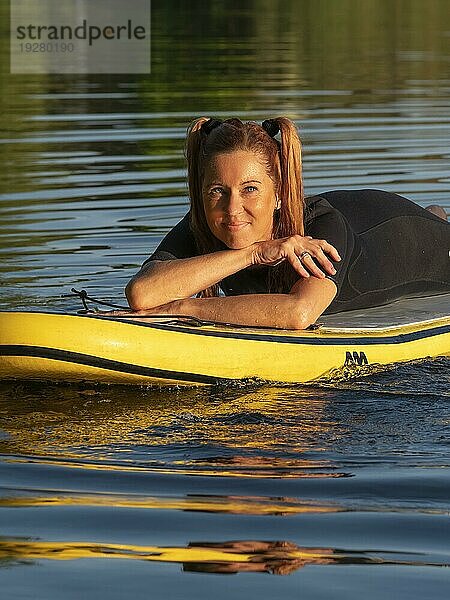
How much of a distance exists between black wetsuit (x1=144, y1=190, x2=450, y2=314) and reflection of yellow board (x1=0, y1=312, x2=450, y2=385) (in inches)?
11.8

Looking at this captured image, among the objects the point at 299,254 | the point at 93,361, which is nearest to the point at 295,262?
the point at 299,254

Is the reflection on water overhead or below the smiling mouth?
below

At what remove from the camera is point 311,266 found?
5832 millimetres

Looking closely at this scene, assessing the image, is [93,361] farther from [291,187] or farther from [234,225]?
[291,187]

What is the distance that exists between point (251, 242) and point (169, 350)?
57 cm

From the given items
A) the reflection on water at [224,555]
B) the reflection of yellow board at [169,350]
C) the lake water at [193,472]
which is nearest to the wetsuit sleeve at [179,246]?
the reflection of yellow board at [169,350]

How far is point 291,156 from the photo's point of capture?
5879 mm

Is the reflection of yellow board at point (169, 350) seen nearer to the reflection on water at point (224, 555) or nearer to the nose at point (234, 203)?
the nose at point (234, 203)

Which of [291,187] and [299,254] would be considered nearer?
[299,254]

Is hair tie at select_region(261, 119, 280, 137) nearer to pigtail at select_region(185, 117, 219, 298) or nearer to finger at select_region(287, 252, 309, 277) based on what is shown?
pigtail at select_region(185, 117, 219, 298)

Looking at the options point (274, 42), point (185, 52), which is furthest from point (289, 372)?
point (274, 42)

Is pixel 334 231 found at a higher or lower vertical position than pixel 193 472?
higher

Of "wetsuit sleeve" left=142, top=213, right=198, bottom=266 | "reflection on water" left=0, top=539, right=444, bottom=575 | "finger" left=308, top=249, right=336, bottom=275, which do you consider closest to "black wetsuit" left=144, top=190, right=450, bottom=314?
Result: "wetsuit sleeve" left=142, top=213, right=198, bottom=266

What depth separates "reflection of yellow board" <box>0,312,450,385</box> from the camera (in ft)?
18.6
